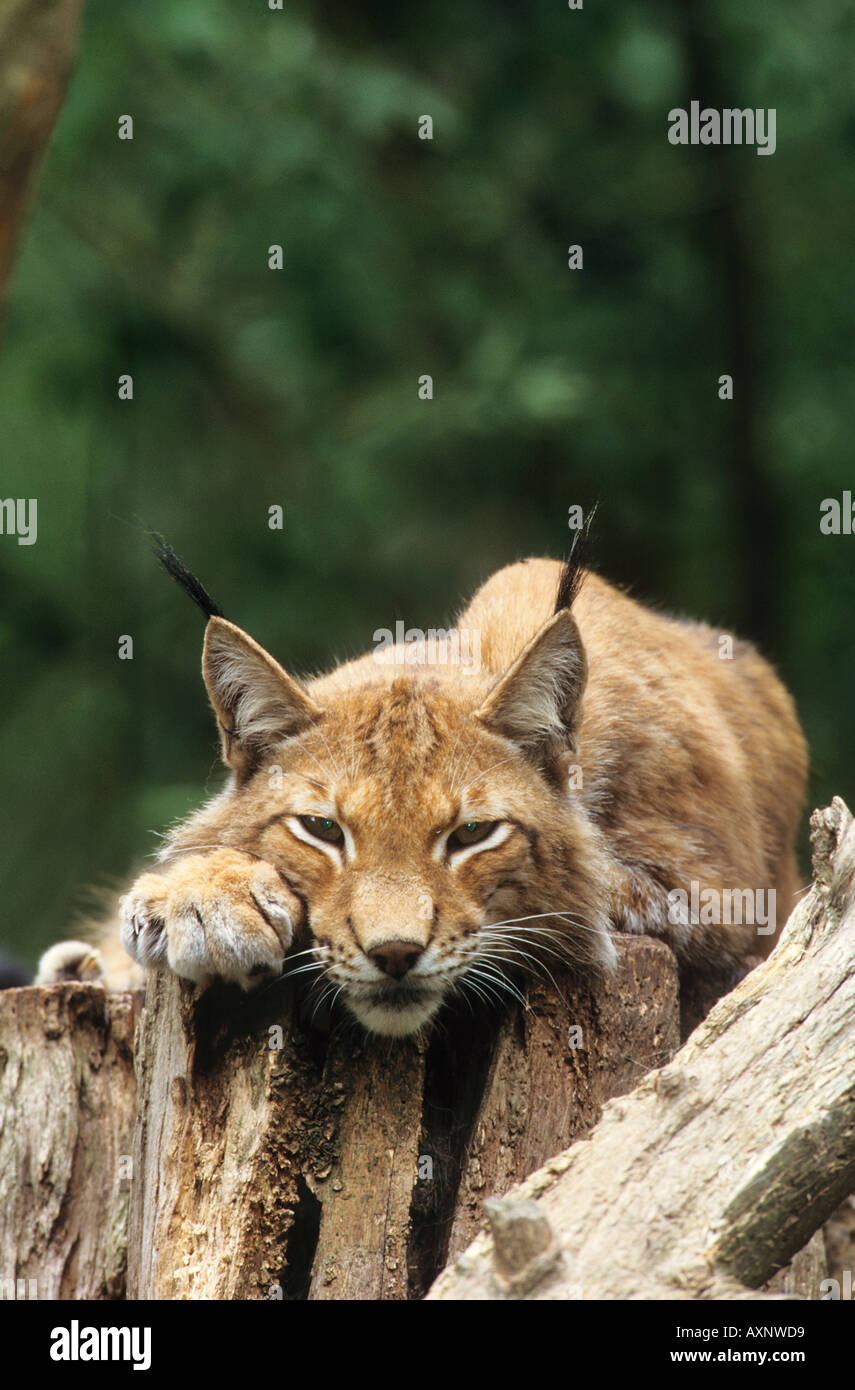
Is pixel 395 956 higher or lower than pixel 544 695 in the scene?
lower

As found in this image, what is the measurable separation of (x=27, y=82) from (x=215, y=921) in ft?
9.89

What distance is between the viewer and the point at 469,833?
4.20m

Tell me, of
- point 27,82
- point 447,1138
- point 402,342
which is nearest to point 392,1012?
point 447,1138

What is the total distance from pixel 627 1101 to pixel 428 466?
669 centimetres

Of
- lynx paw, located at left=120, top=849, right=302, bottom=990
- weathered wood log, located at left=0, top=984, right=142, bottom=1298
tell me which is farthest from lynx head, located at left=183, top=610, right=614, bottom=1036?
weathered wood log, located at left=0, top=984, right=142, bottom=1298

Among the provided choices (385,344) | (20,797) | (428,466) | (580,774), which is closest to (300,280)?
(385,344)

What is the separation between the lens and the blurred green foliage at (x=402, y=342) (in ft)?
30.4

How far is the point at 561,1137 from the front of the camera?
407cm

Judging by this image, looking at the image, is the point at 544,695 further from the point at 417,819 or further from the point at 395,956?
the point at 395,956

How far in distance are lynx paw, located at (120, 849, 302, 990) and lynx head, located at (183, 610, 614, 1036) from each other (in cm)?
11

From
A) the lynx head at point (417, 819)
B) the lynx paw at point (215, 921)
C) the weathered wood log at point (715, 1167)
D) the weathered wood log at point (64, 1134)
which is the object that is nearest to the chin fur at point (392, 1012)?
the lynx head at point (417, 819)

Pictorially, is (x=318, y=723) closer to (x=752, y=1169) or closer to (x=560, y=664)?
(x=560, y=664)

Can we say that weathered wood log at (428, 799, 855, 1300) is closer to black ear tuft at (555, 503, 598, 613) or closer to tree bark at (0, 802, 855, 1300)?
tree bark at (0, 802, 855, 1300)

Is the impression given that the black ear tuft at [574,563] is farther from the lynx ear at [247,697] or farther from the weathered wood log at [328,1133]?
the weathered wood log at [328,1133]
